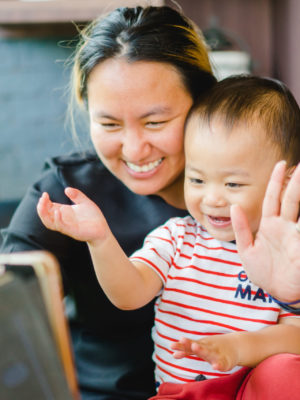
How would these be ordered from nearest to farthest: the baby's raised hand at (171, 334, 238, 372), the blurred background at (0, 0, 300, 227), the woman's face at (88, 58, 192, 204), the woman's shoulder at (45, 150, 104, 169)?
the baby's raised hand at (171, 334, 238, 372), the woman's face at (88, 58, 192, 204), the woman's shoulder at (45, 150, 104, 169), the blurred background at (0, 0, 300, 227)

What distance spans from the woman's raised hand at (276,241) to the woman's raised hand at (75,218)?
229 mm

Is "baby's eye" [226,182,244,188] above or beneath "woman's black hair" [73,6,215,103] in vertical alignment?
beneath

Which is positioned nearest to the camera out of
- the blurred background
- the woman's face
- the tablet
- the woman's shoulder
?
the tablet

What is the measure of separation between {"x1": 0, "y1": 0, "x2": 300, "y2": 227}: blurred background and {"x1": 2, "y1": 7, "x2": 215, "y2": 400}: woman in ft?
6.13

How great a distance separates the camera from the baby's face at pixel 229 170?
0.96m

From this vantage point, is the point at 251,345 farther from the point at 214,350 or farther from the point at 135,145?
the point at 135,145

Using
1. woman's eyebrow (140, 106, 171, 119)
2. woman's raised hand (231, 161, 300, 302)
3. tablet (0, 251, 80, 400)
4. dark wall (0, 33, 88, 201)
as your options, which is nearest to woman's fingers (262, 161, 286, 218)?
woman's raised hand (231, 161, 300, 302)

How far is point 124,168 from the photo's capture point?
1142 mm

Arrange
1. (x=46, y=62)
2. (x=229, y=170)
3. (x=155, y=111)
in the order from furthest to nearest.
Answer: (x=46, y=62)
(x=155, y=111)
(x=229, y=170)

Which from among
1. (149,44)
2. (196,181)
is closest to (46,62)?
(149,44)

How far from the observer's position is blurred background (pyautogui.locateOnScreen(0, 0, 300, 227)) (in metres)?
3.09

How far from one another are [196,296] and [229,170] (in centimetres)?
26

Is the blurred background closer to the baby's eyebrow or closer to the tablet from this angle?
the baby's eyebrow

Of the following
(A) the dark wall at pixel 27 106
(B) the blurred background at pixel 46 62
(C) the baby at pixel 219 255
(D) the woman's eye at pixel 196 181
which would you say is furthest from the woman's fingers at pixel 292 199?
(A) the dark wall at pixel 27 106
